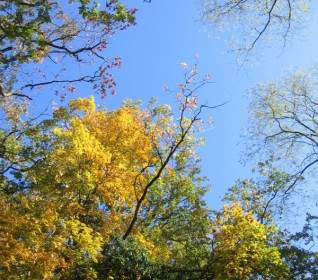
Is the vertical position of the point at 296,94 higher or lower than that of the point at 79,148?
higher

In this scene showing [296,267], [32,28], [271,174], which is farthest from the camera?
[271,174]

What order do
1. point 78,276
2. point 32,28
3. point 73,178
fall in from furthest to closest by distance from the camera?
point 73,178, point 78,276, point 32,28

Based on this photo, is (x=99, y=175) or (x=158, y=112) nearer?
(x=99, y=175)

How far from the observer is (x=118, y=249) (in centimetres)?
1802

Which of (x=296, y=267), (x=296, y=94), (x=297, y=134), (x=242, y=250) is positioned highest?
(x=296, y=94)

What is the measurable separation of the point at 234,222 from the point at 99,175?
5589 mm

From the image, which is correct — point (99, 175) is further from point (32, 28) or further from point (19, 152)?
point (32, 28)

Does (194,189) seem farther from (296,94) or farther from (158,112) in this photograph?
(296,94)

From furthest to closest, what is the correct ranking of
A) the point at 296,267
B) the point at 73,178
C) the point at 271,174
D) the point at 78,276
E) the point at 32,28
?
the point at 271,174 < the point at 296,267 < the point at 73,178 < the point at 78,276 < the point at 32,28

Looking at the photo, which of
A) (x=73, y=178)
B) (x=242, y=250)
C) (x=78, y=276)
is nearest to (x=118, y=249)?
(x=78, y=276)

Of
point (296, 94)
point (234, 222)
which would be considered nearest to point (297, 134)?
point (296, 94)

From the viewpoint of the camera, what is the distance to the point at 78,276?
58.0ft

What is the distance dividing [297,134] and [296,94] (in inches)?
59.6

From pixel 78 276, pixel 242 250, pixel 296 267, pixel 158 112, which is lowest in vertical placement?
pixel 78 276
